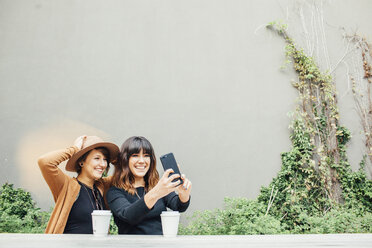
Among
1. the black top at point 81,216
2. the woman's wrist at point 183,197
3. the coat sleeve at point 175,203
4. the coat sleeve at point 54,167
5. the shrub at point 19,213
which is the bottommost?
the shrub at point 19,213

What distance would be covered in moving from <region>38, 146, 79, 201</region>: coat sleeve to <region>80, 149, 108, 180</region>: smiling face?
120mm

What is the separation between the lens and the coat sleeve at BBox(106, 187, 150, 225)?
1.29 metres

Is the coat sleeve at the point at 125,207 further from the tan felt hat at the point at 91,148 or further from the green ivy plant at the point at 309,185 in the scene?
the green ivy plant at the point at 309,185

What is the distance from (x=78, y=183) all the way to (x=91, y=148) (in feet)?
0.72

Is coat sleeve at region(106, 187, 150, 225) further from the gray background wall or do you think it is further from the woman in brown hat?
the gray background wall

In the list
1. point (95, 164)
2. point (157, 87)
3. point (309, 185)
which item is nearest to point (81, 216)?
point (95, 164)

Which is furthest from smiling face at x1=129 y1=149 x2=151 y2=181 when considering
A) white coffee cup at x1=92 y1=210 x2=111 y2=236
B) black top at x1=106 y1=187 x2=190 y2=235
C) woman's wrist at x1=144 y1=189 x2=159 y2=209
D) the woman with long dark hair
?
white coffee cup at x1=92 y1=210 x2=111 y2=236

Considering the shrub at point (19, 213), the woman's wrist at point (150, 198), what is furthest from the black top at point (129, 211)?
the shrub at point (19, 213)

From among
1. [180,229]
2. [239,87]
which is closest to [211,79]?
[239,87]

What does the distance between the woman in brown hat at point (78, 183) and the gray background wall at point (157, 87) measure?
1.80 meters

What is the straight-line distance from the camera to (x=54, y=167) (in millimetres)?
1579

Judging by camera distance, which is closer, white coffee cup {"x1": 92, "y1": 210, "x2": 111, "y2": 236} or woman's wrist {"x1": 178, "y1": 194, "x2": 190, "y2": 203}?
white coffee cup {"x1": 92, "y1": 210, "x2": 111, "y2": 236}

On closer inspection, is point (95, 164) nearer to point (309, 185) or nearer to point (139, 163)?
point (139, 163)

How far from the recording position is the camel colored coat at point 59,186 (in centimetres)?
155
